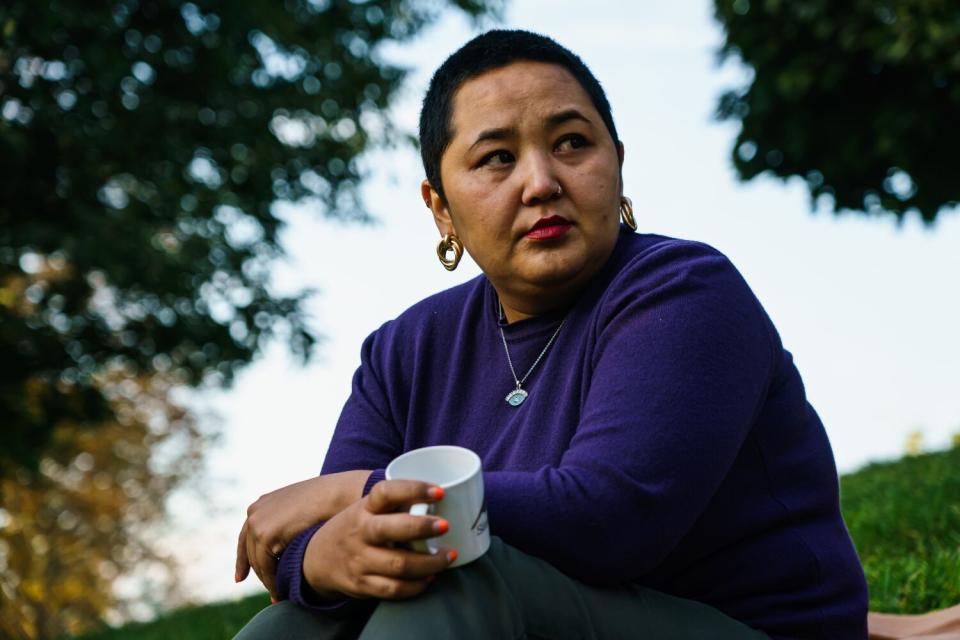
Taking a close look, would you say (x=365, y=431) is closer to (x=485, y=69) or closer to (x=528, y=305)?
(x=528, y=305)

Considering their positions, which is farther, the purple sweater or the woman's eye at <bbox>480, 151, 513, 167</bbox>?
the woman's eye at <bbox>480, 151, 513, 167</bbox>

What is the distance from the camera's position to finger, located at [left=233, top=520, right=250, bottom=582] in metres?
2.35

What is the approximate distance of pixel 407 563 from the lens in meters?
1.73

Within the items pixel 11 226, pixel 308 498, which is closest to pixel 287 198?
pixel 11 226

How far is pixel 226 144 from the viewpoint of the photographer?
962cm

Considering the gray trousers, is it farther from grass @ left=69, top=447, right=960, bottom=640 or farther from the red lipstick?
grass @ left=69, top=447, right=960, bottom=640

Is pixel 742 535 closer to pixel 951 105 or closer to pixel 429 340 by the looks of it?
pixel 429 340

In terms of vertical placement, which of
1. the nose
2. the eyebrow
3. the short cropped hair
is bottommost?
the nose

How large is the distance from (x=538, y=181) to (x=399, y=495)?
2.88 ft

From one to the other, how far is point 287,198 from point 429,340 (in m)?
8.37

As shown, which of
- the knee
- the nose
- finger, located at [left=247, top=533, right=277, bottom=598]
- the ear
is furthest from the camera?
the ear

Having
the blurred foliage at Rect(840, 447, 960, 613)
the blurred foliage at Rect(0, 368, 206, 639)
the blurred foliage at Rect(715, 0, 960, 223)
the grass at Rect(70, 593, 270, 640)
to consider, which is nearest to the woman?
the blurred foliage at Rect(840, 447, 960, 613)

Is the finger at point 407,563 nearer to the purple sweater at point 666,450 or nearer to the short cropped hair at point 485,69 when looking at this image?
the purple sweater at point 666,450

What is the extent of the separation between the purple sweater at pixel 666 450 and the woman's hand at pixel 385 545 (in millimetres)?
204
